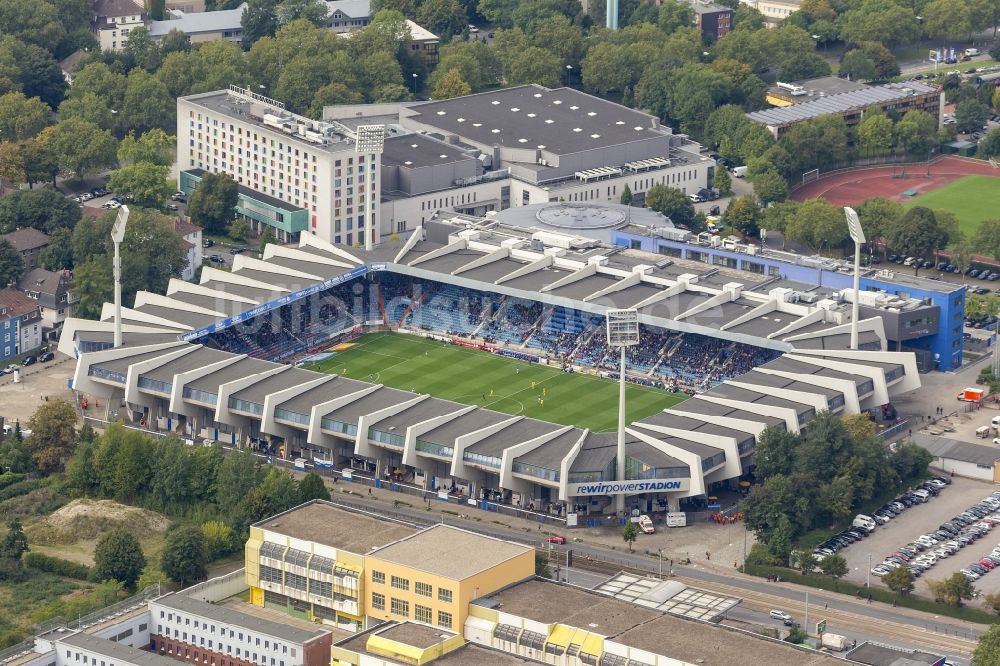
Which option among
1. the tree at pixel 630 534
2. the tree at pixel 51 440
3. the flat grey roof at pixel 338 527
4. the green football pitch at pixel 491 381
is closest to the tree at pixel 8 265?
the green football pitch at pixel 491 381

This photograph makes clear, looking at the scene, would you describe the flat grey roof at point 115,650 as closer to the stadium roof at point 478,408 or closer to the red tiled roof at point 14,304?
the stadium roof at point 478,408

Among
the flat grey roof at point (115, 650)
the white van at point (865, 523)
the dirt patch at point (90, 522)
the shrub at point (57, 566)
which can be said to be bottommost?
the shrub at point (57, 566)

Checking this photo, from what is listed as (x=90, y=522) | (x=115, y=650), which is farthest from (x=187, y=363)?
(x=115, y=650)

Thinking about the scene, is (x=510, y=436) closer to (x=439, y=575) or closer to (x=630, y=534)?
(x=630, y=534)

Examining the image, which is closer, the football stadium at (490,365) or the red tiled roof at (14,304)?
the football stadium at (490,365)

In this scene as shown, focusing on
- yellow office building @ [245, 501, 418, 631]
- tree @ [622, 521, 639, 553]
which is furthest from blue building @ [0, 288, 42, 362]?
tree @ [622, 521, 639, 553]

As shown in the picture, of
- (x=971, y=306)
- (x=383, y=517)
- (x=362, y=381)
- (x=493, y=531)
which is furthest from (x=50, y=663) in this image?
(x=971, y=306)
